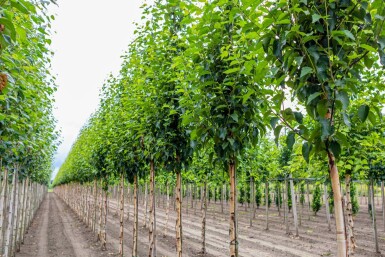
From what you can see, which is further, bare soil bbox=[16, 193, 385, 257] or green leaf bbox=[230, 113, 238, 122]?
bare soil bbox=[16, 193, 385, 257]

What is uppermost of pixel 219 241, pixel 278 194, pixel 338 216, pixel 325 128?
pixel 325 128

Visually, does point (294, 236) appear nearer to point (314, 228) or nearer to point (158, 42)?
point (314, 228)

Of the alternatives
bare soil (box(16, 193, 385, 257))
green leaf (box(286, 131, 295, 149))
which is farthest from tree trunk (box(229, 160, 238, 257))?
bare soil (box(16, 193, 385, 257))

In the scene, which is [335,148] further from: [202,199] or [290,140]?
[202,199]

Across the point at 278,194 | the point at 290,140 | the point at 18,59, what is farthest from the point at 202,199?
the point at 290,140

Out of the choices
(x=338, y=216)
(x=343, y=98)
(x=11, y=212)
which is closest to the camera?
(x=343, y=98)

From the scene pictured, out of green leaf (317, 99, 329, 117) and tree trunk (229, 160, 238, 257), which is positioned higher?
green leaf (317, 99, 329, 117)

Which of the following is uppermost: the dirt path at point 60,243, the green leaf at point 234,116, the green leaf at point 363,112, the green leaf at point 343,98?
the green leaf at point 234,116

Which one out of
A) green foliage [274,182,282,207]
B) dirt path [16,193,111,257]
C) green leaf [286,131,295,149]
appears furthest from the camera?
green foliage [274,182,282,207]

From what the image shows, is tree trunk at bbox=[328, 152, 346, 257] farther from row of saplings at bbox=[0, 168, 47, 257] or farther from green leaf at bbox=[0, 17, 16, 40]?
row of saplings at bbox=[0, 168, 47, 257]

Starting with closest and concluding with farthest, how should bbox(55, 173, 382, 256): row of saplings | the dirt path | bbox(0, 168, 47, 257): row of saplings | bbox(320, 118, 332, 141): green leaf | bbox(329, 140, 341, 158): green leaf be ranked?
bbox(320, 118, 332, 141): green leaf, bbox(329, 140, 341, 158): green leaf, bbox(0, 168, 47, 257): row of saplings, bbox(55, 173, 382, 256): row of saplings, the dirt path

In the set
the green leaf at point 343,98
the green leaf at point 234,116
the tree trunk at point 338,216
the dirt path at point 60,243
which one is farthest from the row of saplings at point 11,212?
the green leaf at point 343,98

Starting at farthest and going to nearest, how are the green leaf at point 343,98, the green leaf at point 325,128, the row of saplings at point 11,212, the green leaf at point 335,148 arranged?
1. the row of saplings at point 11,212
2. the green leaf at point 335,148
3. the green leaf at point 325,128
4. the green leaf at point 343,98

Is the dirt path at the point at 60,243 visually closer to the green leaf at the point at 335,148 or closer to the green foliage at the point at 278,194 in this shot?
the green foliage at the point at 278,194
